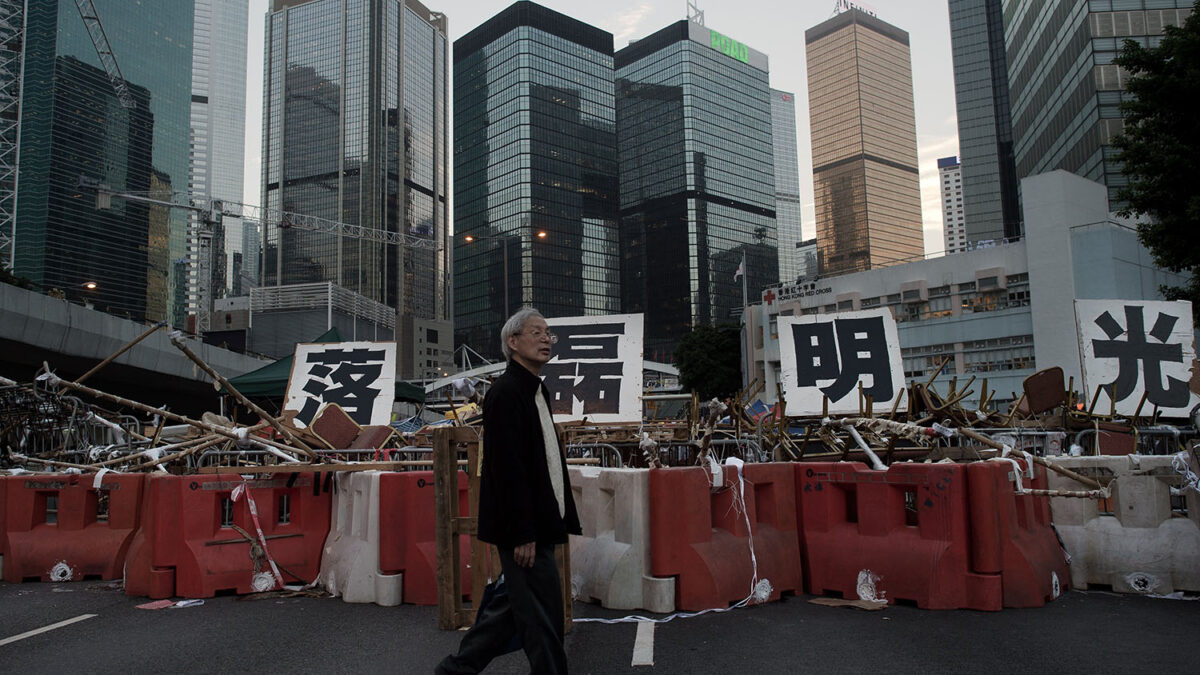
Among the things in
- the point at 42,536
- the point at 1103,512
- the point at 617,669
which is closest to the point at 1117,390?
the point at 1103,512

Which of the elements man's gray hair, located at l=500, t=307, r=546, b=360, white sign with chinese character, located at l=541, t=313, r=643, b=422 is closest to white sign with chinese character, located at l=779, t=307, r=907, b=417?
white sign with chinese character, located at l=541, t=313, r=643, b=422

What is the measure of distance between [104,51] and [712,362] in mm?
146521

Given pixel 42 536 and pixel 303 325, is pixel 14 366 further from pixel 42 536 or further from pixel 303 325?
pixel 303 325

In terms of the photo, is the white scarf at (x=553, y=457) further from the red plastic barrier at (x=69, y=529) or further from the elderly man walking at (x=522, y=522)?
the red plastic barrier at (x=69, y=529)

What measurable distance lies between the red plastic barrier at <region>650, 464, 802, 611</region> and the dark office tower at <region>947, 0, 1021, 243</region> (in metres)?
171

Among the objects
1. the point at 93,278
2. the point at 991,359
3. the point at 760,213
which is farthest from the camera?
the point at 760,213

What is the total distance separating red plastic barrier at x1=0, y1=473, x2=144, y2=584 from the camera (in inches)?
293

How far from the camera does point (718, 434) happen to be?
37.8ft

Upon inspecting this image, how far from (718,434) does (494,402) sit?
8.24m

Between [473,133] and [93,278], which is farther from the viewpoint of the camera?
[473,133]

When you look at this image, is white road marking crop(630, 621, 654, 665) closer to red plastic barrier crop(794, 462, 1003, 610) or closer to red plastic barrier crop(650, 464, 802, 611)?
red plastic barrier crop(650, 464, 802, 611)

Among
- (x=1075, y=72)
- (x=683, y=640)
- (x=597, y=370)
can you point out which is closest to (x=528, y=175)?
(x=1075, y=72)

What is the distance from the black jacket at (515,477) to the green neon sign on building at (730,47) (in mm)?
199630

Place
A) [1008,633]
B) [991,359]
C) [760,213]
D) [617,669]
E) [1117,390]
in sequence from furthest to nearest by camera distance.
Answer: [760,213] < [991,359] < [1117,390] < [1008,633] < [617,669]
